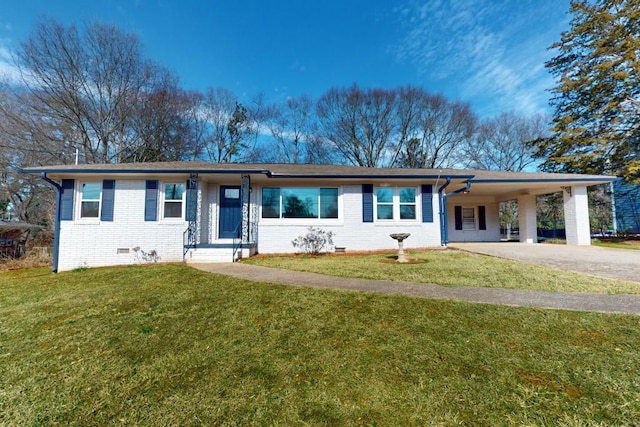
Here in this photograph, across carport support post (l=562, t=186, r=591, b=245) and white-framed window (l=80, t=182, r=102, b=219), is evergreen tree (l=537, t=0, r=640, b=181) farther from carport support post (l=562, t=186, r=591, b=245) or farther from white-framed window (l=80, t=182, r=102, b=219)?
white-framed window (l=80, t=182, r=102, b=219)

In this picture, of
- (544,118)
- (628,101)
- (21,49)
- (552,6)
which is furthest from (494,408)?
(544,118)

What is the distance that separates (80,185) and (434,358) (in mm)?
12447

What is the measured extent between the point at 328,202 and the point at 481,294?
23.2 feet

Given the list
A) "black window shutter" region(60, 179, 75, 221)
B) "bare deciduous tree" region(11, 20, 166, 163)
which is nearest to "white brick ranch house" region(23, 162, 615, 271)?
"black window shutter" region(60, 179, 75, 221)

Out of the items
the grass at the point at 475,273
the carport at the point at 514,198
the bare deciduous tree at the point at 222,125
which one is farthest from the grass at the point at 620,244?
the bare deciduous tree at the point at 222,125

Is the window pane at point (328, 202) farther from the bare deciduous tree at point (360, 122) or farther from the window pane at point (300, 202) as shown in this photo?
the bare deciduous tree at point (360, 122)

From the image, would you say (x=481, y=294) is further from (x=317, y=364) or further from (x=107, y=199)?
(x=107, y=199)

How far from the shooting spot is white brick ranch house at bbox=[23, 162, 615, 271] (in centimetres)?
944

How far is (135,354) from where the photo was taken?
288 centimetres

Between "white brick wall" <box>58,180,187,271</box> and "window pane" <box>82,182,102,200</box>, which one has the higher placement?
"window pane" <box>82,182,102,200</box>

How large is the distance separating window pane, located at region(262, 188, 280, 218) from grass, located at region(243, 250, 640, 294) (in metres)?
2.87

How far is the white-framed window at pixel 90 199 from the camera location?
31.8ft

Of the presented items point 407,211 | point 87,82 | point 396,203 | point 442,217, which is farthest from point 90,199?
point 442,217

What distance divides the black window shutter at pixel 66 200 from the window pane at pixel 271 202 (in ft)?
22.3
